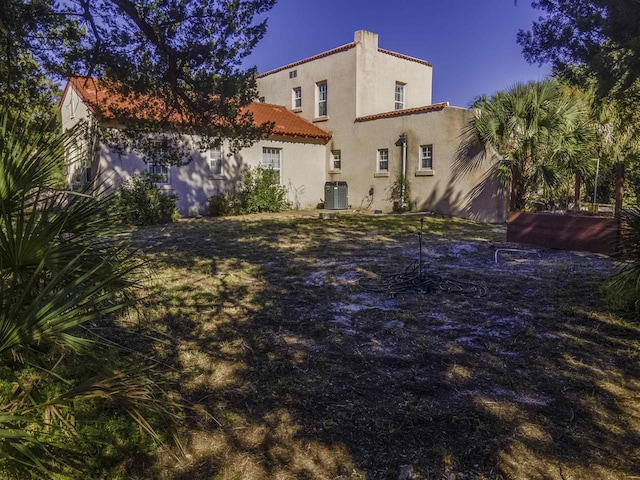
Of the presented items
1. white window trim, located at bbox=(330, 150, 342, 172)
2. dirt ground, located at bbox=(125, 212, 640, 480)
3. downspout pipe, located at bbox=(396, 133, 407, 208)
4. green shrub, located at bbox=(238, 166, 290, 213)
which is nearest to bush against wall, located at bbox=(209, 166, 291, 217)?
green shrub, located at bbox=(238, 166, 290, 213)

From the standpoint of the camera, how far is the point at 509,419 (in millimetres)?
3385

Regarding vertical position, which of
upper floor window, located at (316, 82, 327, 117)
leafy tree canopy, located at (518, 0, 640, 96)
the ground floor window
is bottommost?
the ground floor window

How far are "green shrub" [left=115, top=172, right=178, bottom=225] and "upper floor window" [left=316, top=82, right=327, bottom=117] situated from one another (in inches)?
358

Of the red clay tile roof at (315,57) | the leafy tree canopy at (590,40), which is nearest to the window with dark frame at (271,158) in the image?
the red clay tile roof at (315,57)

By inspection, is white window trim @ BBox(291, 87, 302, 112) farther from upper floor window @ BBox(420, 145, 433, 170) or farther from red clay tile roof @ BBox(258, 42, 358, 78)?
upper floor window @ BBox(420, 145, 433, 170)

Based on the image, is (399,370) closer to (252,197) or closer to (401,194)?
(252,197)

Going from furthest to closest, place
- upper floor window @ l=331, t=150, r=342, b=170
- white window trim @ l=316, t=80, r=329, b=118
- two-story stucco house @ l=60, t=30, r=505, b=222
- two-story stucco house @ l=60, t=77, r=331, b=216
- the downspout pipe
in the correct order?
1. white window trim @ l=316, t=80, r=329, b=118
2. upper floor window @ l=331, t=150, r=342, b=170
3. the downspout pipe
4. two-story stucco house @ l=60, t=30, r=505, b=222
5. two-story stucco house @ l=60, t=77, r=331, b=216

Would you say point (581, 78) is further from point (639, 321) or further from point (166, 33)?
point (166, 33)

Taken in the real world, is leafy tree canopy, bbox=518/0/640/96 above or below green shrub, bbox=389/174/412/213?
above

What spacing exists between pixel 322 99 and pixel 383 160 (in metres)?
4.77

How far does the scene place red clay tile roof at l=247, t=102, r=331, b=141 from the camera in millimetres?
20234

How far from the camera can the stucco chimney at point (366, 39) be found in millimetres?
20203

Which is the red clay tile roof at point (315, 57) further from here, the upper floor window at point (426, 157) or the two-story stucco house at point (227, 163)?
the upper floor window at point (426, 157)

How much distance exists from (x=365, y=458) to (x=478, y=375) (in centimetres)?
158
